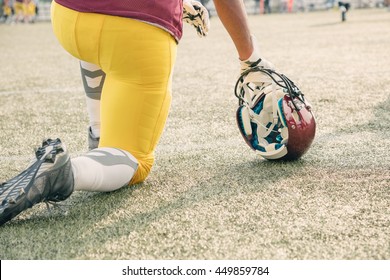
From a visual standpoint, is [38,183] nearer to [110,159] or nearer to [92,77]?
[110,159]

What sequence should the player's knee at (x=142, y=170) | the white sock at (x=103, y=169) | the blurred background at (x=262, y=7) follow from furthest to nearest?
the blurred background at (x=262, y=7) → the player's knee at (x=142, y=170) → the white sock at (x=103, y=169)

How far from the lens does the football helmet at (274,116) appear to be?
257 centimetres

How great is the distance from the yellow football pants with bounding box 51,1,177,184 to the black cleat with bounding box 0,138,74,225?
348 mm

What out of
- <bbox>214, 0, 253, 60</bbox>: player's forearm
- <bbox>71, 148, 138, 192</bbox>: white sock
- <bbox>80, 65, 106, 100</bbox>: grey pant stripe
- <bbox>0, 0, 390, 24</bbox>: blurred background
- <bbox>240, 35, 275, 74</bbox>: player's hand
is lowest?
<bbox>0, 0, 390, 24</bbox>: blurred background

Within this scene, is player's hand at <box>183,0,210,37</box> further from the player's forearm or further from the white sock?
the white sock

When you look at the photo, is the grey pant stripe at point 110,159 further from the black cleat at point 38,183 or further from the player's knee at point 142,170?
the black cleat at point 38,183

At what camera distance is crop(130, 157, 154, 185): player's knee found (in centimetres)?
240

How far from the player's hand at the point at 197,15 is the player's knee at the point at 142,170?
707mm

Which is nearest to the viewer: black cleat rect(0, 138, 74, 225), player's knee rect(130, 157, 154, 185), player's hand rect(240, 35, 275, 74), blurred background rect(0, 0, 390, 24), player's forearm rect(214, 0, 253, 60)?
black cleat rect(0, 138, 74, 225)

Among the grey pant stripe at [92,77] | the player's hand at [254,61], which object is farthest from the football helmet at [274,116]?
the grey pant stripe at [92,77]

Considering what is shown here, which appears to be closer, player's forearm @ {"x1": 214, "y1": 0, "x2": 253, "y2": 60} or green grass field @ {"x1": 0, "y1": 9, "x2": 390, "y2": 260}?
green grass field @ {"x1": 0, "y1": 9, "x2": 390, "y2": 260}

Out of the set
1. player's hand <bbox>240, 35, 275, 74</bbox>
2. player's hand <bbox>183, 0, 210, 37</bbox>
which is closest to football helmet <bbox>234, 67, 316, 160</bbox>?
player's hand <bbox>240, 35, 275, 74</bbox>

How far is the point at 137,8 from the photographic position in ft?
7.18
